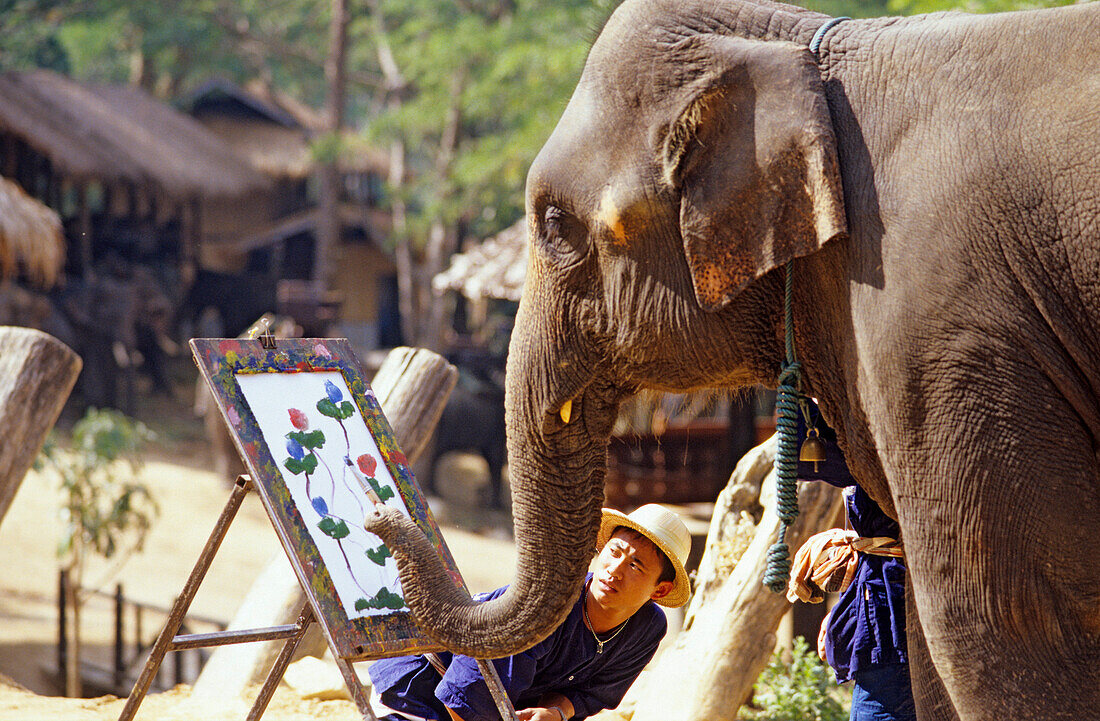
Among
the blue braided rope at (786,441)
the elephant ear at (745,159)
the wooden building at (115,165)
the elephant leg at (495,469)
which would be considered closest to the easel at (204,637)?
the blue braided rope at (786,441)

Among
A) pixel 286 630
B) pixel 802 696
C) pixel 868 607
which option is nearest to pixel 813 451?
pixel 868 607

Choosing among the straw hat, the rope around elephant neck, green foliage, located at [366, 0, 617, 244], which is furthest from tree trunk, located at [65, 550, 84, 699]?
green foliage, located at [366, 0, 617, 244]

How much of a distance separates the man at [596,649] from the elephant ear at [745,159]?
114 cm

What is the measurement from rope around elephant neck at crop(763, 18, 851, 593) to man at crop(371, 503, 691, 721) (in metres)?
0.90

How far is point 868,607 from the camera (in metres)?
2.64

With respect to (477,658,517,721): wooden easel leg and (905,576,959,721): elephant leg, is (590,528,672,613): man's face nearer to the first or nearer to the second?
(477,658,517,721): wooden easel leg

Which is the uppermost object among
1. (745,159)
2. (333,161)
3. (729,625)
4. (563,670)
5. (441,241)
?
(745,159)

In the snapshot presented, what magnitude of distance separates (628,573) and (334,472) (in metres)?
0.74

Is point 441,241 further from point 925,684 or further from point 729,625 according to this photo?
point 925,684

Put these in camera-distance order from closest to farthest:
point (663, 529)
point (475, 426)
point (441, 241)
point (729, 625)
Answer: point (663, 529) → point (729, 625) → point (475, 426) → point (441, 241)

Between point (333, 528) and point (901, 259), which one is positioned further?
point (333, 528)

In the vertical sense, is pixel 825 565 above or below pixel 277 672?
above

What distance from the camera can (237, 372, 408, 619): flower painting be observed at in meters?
2.60

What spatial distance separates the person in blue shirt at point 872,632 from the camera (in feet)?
Result: 8.50
